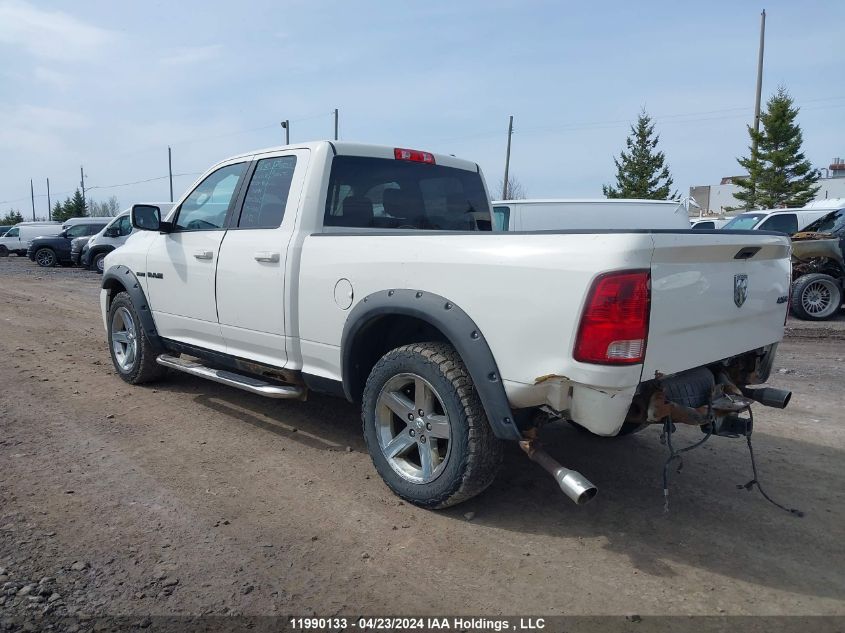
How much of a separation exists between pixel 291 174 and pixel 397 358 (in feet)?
5.52

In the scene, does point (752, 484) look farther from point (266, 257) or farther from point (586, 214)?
point (586, 214)

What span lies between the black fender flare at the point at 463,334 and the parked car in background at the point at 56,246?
2514 cm

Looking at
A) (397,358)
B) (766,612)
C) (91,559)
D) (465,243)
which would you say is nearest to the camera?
(766,612)

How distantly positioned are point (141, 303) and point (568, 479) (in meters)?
4.21

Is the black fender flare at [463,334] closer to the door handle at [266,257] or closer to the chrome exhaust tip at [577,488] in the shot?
the chrome exhaust tip at [577,488]

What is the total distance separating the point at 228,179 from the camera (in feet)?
16.8

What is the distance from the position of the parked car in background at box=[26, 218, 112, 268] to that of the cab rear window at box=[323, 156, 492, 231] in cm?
2392

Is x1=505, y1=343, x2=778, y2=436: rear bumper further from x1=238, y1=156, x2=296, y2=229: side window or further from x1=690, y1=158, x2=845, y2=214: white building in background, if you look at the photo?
x1=690, y1=158, x2=845, y2=214: white building in background

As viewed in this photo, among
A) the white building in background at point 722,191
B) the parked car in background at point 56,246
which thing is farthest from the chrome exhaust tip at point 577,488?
→ the white building in background at point 722,191

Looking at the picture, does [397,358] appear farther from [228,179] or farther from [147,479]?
[228,179]

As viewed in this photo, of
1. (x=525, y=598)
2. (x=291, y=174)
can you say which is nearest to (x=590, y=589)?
(x=525, y=598)

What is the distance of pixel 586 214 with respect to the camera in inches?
539

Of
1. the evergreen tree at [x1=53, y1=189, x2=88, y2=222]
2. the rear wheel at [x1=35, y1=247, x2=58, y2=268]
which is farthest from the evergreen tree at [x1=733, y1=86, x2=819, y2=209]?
the evergreen tree at [x1=53, y1=189, x2=88, y2=222]

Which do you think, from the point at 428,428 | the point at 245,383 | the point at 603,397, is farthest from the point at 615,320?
the point at 245,383
